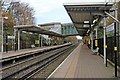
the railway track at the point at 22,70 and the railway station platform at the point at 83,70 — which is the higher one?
the railway station platform at the point at 83,70

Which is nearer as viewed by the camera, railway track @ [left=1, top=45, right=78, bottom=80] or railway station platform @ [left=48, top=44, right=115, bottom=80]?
→ railway station platform @ [left=48, top=44, right=115, bottom=80]

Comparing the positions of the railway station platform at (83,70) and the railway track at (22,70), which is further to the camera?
the railway track at (22,70)

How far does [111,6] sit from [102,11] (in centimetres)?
162

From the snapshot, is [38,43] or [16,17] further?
[38,43]

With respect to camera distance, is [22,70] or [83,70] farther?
[22,70]

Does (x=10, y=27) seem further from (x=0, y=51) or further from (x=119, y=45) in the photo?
(x=119, y=45)

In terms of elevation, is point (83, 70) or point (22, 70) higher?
point (83, 70)

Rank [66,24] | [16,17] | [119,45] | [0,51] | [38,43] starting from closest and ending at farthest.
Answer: [119,45], [0,51], [16,17], [38,43], [66,24]

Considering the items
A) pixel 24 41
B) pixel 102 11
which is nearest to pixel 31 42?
pixel 24 41

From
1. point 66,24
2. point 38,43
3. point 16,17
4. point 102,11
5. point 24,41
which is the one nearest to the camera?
point 102,11

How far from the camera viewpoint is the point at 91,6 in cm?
2064

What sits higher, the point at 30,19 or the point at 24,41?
the point at 30,19

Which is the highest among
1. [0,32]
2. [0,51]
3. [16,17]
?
[16,17]

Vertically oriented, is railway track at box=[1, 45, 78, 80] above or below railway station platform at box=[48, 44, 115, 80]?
below
